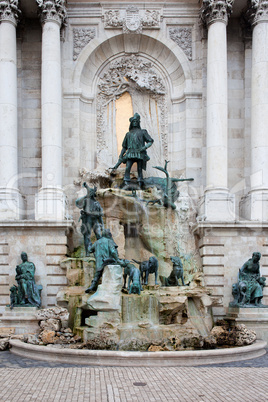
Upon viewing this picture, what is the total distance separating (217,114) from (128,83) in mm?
5036

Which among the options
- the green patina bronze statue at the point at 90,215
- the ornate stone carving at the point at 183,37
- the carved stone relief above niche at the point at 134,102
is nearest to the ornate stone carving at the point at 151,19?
the ornate stone carving at the point at 183,37

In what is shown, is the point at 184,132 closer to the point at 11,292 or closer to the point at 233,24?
the point at 233,24

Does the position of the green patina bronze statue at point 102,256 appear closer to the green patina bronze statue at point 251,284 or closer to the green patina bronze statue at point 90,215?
the green patina bronze statue at point 90,215

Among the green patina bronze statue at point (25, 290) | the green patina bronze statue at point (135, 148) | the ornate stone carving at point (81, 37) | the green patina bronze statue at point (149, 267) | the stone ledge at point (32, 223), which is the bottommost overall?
the green patina bronze statue at point (25, 290)

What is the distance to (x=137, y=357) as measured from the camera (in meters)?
12.2

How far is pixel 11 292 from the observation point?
17.6 metres

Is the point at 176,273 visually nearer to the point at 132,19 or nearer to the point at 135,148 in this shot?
the point at 135,148

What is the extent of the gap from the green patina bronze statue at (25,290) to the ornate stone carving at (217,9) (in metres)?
12.4

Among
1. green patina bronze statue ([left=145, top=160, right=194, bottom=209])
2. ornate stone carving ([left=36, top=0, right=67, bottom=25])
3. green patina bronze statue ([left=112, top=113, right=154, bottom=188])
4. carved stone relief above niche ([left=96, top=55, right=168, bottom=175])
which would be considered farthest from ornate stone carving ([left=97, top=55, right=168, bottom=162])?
ornate stone carving ([left=36, top=0, right=67, bottom=25])

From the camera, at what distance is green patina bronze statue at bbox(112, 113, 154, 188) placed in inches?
865

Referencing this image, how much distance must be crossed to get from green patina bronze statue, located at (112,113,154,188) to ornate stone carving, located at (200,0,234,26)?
5071 mm

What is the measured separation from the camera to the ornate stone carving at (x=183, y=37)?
23.3 metres

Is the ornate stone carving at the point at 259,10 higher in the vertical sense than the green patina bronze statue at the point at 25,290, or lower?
higher

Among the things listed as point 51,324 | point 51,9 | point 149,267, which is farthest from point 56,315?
point 51,9
